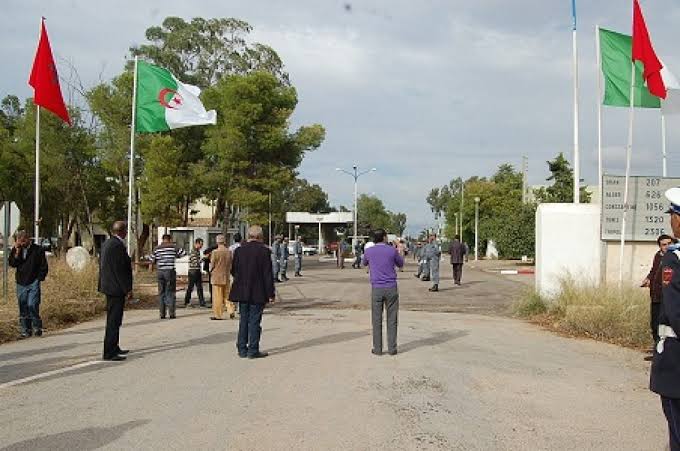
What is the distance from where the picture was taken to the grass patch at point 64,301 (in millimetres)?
13102

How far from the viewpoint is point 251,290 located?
33.1 ft

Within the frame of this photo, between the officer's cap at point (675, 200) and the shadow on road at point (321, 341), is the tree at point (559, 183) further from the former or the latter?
the officer's cap at point (675, 200)

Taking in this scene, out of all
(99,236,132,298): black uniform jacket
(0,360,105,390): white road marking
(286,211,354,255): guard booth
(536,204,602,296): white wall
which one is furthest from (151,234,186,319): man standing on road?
(286,211,354,255): guard booth

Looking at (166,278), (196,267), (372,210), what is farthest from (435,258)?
(372,210)

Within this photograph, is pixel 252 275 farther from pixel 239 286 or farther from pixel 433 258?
pixel 433 258

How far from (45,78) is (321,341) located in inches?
470

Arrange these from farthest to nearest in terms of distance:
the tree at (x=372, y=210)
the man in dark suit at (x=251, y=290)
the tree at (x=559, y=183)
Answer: the tree at (x=372, y=210) → the tree at (x=559, y=183) → the man in dark suit at (x=251, y=290)

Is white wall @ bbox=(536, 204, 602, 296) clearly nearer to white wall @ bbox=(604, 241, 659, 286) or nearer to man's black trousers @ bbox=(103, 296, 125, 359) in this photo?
white wall @ bbox=(604, 241, 659, 286)

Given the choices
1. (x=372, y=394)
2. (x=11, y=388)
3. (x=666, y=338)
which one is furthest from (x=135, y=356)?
(x=666, y=338)

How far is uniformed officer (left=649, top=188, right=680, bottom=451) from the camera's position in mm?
4070

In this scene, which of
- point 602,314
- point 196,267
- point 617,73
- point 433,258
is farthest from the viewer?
point 433,258

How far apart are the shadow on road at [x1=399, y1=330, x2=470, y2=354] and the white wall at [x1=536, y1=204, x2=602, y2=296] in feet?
11.1

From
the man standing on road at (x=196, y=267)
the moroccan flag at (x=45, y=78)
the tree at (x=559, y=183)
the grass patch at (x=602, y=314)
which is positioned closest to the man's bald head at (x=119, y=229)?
the man standing on road at (x=196, y=267)

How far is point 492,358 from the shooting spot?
34.0ft
